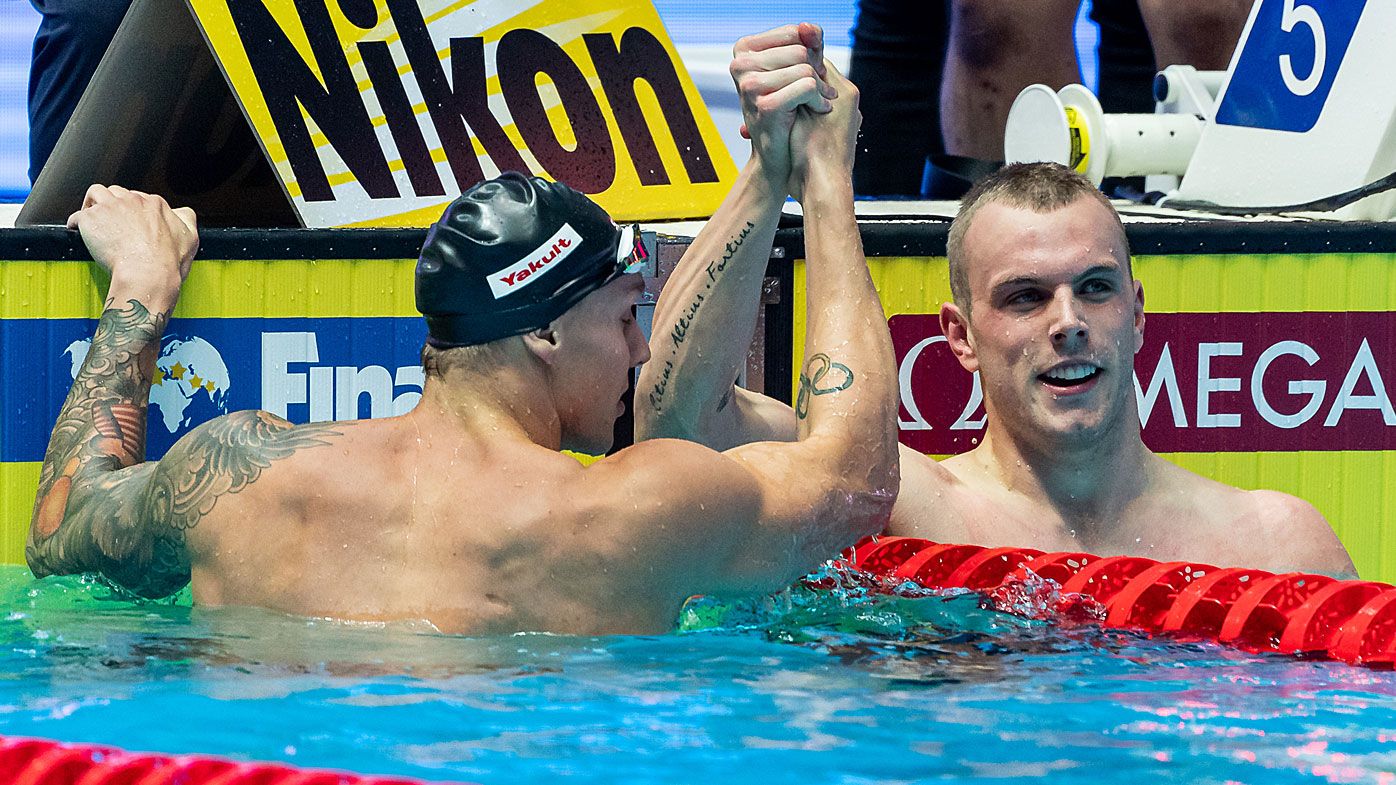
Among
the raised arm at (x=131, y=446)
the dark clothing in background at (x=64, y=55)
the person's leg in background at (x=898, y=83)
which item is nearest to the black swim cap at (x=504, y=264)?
the raised arm at (x=131, y=446)

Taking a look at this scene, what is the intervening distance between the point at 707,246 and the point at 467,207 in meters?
0.55

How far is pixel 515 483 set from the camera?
2324mm

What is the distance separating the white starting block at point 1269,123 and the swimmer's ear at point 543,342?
1764 millimetres

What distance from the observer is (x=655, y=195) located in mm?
3572

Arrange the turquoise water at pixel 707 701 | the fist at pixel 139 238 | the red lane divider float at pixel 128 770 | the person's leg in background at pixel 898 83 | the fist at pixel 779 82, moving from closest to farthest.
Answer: the red lane divider float at pixel 128 770 < the turquoise water at pixel 707 701 < the fist at pixel 779 82 < the fist at pixel 139 238 < the person's leg in background at pixel 898 83

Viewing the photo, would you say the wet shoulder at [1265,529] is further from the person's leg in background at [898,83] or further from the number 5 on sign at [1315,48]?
the person's leg in background at [898,83]

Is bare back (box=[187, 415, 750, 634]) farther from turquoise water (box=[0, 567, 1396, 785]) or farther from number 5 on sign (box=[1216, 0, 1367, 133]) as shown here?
number 5 on sign (box=[1216, 0, 1367, 133])

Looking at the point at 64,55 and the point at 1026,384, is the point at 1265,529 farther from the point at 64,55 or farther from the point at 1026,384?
the point at 64,55

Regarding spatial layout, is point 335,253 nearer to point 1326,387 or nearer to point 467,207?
point 467,207

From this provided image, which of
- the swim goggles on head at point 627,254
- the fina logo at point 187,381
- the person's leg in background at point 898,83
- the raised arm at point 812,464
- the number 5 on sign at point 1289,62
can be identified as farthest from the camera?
the person's leg in background at point 898,83

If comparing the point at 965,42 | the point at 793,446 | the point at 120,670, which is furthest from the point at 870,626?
the point at 965,42

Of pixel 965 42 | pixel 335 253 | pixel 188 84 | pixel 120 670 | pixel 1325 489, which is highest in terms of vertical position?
pixel 965 42

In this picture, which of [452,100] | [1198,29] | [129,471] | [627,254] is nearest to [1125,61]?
[1198,29]

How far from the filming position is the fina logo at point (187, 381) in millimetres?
3244
